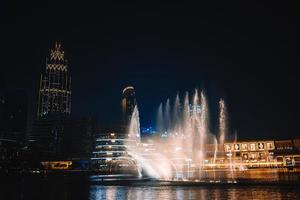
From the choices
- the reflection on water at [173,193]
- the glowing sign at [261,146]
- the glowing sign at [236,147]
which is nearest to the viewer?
the reflection on water at [173,193]

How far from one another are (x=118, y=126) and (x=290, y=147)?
88759 millimetres

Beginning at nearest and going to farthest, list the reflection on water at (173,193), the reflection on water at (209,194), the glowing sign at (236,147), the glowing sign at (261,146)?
the reflection on water at (209,194), the reflection on water at (173,193), the glowing sign at (261,146), the glowing sign at (236,147)

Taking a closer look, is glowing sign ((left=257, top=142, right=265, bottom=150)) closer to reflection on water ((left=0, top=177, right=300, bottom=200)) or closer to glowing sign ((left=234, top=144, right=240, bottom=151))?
glowing sign ((left=234, top=144, right=240, bottom=151))

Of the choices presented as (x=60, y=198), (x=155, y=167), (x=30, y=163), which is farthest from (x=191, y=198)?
(x=30, y=163)

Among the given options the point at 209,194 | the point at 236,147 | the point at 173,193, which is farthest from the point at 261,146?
the point at 209,194

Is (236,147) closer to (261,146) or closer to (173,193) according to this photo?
(261,146)

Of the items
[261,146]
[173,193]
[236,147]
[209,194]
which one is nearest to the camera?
[209,194]

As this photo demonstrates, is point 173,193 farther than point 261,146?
No

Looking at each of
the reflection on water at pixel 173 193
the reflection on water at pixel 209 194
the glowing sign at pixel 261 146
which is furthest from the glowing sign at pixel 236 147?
the reflection on water at pixel 209 194

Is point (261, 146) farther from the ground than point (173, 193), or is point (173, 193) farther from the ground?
point (261, 146)

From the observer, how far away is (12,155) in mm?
159125

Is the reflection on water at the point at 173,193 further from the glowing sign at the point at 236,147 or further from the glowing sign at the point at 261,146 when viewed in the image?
the glowing sign at the point at 236,147

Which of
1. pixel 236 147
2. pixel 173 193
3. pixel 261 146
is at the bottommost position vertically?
pixel 173 193

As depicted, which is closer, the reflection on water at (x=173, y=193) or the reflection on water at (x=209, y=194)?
the reflection on water at (x=209, y=194)
